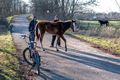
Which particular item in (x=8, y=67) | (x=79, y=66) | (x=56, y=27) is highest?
(x=56, y=27)

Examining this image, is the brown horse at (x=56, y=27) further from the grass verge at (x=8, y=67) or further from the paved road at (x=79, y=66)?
the grass verge at (x=8, y=67)

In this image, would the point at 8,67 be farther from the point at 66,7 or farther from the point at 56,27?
the point at 66,7

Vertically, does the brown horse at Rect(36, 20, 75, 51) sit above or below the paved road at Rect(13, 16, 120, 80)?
above

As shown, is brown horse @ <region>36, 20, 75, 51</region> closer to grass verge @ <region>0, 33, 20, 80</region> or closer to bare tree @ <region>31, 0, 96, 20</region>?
grass verge @ <region>0, 33, 20, 80</region>

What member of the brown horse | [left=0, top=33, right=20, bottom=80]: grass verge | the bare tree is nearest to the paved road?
[left=0, top=33, right=20, bottom=80]: grass verge

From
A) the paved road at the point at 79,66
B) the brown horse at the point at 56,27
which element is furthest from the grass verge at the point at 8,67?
the brown horse at the point at 56,27

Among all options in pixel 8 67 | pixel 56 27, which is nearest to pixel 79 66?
pixel 8 67

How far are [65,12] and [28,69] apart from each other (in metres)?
40.1

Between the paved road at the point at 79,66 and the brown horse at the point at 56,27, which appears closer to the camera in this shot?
the paved road at the point at 79,66

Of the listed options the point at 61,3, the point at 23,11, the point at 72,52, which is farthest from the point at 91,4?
the point at 23,11

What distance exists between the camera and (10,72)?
12000 mm

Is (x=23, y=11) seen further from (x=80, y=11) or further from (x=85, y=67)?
(x=85, y=67)

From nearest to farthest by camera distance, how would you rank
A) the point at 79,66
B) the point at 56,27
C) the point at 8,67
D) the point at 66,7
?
the point at 8,67, the point at 79,66, the point at 56,27, the point at 66,7

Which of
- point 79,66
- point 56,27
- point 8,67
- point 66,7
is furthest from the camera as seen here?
point 66,7
